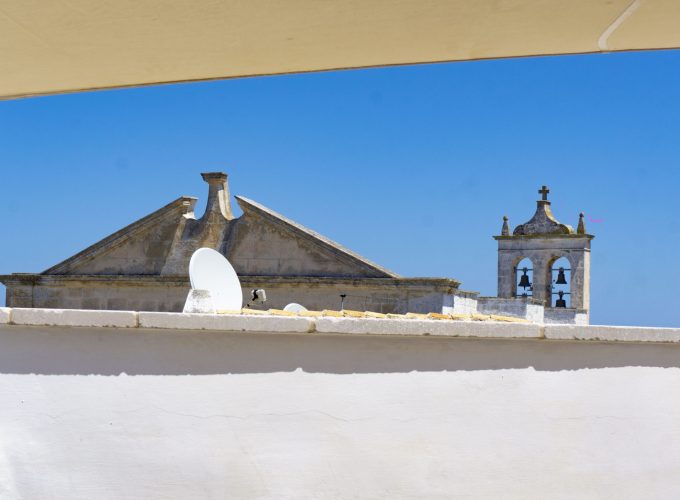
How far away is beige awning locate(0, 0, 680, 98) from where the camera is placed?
169 inches

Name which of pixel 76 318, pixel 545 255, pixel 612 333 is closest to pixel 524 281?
pixel 545 255

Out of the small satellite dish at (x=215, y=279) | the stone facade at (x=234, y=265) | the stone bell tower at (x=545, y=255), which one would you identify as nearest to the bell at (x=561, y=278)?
the stone bell tower at (x=545, y=255)

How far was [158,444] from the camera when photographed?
4.94 metres

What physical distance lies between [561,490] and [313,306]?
11.2m

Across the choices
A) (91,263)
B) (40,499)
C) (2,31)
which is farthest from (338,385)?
(91,263)

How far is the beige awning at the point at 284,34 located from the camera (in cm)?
429

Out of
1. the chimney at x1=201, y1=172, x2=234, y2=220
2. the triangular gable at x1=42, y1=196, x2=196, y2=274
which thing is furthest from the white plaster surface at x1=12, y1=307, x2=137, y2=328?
the triangular gable at x1=42, y1=196, x2=196, y2=274

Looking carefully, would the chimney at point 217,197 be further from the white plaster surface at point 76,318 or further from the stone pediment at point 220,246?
the white plaster surface at point 76,318

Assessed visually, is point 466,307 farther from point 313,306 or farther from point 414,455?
point 414,455

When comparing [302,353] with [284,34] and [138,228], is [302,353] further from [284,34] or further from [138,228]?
[138,228]

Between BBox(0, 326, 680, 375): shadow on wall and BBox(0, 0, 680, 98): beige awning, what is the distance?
157cm

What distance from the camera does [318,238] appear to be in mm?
16062

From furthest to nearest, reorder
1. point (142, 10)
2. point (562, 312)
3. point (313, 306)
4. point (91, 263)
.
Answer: point (562, 312)
point (91, 263)
point (313, 306)
point (142, 10)

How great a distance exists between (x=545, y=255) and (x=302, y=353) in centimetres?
1669
